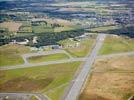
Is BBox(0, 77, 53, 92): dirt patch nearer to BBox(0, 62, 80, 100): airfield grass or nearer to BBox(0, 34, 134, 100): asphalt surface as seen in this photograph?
BBox(0, 62, 80, 100): airfield grass

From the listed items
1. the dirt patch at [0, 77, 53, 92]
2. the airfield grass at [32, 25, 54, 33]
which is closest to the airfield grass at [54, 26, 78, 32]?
the airfield grass at [32, 25, 54, 33]

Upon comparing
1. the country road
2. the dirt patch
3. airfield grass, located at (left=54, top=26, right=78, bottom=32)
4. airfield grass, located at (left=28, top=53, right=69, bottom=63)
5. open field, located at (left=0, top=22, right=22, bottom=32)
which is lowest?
the country road

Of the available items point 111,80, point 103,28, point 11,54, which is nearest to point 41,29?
point 103,28

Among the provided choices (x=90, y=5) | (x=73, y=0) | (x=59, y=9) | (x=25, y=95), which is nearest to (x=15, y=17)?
(x=59, y=9)

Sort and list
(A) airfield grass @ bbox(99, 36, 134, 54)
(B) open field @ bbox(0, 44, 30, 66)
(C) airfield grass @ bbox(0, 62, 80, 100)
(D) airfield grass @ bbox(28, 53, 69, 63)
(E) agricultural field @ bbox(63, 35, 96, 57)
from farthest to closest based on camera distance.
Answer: (A) airfield grass @ bbox(99, 36, 134, 54), (E) agricultural field @ bbox(63, 35, 96, 57), (D) airfield grass @ bbox(28, 53, 69, 63), (B) open field @ bbox(0, 44, 30, 66), (C) airfield grass @ bbox(0, 62, 80, 100)

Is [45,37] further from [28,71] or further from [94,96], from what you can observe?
[94,96]

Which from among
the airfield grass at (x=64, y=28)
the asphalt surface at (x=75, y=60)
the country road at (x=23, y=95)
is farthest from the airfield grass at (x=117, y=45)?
the country road at (x=23, y=95)

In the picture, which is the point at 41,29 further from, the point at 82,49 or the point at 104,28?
the point at 82,49
